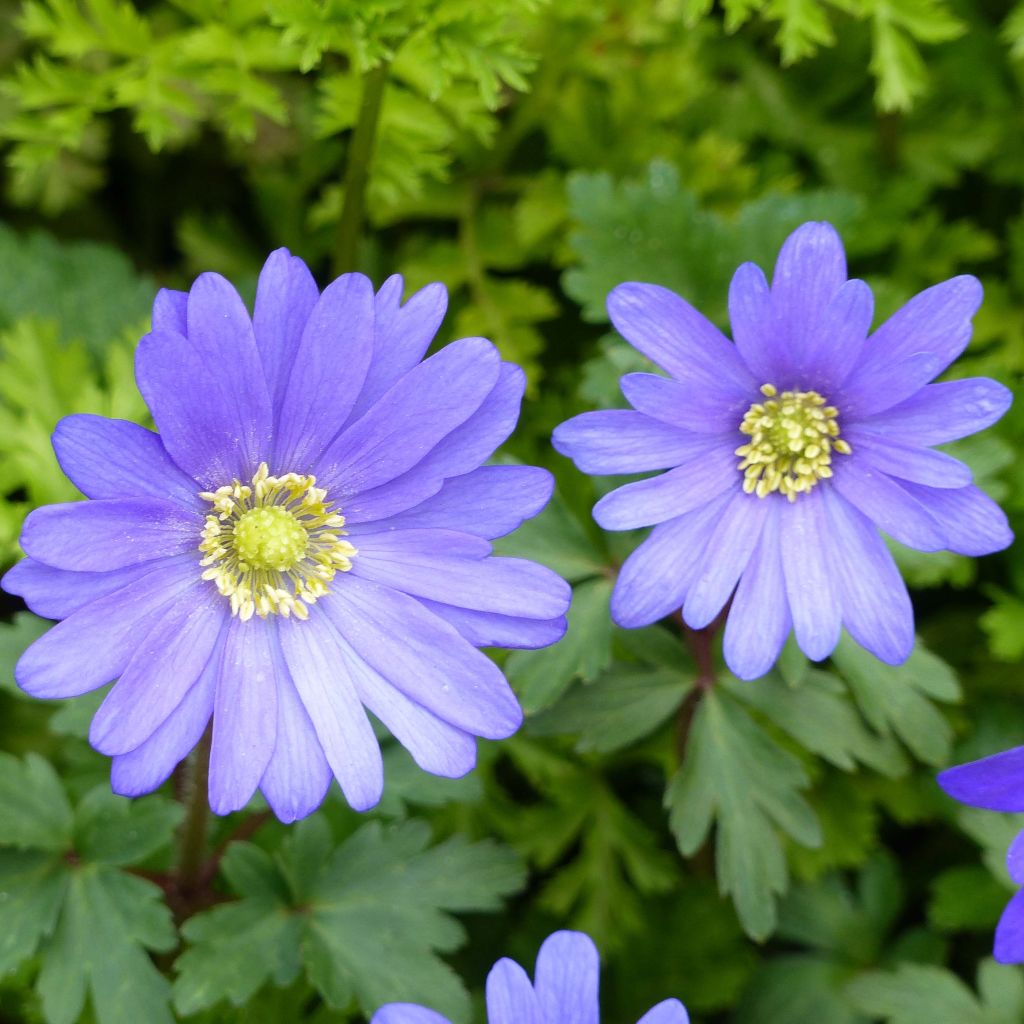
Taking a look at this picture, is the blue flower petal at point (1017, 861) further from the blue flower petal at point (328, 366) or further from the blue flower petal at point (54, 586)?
the blue flower petal at point (54, 586)

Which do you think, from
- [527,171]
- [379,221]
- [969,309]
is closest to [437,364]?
[969,309]

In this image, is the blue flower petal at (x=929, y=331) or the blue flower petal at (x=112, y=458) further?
the blue flower petal at (x=929, y=331)

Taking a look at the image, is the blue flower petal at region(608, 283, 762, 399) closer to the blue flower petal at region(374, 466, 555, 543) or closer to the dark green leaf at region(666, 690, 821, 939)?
the blue flower petal at region(374, 466, 555, 543)

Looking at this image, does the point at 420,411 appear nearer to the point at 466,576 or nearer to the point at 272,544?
the point at 466,576

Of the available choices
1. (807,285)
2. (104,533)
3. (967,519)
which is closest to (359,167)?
(807,285)

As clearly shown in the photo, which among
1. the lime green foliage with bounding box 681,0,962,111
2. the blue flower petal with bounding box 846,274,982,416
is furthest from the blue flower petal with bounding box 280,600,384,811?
the lime green foliage with bounding box 681,0,962,111

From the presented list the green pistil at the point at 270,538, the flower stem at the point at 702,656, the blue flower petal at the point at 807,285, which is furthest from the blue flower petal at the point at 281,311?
the flower stem at the point at 702,656
